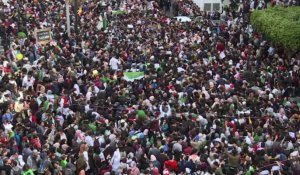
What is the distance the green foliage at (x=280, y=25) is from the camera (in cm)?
2645

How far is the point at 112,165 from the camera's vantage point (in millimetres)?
15258

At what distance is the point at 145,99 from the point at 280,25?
1010 cm

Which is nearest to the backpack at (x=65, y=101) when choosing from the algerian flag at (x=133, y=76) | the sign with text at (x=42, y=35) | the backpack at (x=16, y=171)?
the algerian flag at (x=133, y=76)

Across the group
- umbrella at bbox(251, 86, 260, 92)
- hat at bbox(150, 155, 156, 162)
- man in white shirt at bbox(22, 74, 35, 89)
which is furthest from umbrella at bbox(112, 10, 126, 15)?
hat at bbox(150, 155, 156, 162)

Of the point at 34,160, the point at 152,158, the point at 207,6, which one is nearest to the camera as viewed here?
the point at 34,160

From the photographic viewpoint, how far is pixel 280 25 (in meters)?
27.8

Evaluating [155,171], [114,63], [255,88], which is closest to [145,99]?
[255,88]

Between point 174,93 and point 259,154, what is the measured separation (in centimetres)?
557

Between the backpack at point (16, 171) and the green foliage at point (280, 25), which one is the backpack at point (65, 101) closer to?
the backpack at point (16, 171)

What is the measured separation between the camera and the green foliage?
86.8 ft

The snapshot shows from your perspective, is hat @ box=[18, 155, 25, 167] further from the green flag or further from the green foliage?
the green foliage

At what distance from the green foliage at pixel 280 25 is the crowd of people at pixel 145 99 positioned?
Answer: 2.64 feet

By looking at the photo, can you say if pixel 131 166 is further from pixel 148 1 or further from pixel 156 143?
pixel 148 1

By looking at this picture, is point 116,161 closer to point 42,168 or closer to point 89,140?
point 89,140
